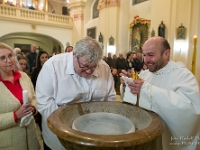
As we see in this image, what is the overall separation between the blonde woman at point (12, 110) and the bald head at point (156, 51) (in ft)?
4.08

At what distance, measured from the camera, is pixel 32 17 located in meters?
12.3

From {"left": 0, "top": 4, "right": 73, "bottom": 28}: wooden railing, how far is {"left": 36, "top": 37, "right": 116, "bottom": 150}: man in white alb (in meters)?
11.5

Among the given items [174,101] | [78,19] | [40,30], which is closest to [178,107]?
[174,101]

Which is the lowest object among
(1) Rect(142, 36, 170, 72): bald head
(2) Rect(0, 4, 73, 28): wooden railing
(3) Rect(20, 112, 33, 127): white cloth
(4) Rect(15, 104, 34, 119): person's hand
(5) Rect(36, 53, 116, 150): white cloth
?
(3) Rect(20, 112, 33, 127): white cloth

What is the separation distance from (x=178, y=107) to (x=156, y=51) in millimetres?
623

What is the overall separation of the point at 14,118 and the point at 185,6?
811cm

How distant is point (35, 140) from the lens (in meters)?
1.72

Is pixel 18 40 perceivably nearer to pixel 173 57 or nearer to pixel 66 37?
pixel 66 37

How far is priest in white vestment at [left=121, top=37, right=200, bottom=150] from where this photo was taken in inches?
57.2

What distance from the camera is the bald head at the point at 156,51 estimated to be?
5.92 feet

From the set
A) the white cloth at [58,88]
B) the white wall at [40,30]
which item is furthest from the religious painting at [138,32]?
the white cloth at [58,88]

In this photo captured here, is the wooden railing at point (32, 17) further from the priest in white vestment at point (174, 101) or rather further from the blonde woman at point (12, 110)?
the priest in white vestment at point (174, 101)

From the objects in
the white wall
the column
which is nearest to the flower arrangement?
the column

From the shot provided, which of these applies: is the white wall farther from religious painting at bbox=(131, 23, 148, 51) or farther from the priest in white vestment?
the priest in white vestment
